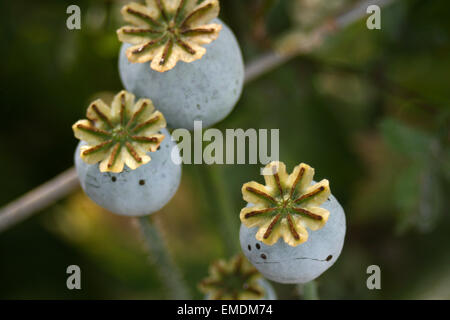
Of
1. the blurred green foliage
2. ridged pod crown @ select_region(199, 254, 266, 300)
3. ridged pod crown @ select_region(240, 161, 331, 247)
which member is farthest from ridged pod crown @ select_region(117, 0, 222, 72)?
the blurred green foliage

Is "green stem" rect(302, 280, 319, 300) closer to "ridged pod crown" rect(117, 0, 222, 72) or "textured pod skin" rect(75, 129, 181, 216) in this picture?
"textured pod skin" rect(75, 129, 181, 216)

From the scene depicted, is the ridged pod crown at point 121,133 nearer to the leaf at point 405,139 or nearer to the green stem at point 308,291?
the green stem at point 308,291

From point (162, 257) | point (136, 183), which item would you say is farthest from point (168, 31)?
point (162, 257)

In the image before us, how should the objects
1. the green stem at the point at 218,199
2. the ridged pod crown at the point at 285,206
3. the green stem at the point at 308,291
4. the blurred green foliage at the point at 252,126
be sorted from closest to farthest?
the ridged pod crown at the point at 285,206, the green stem at the point at 308,291, the green stem at the point at 218,199, the blurred green foliage at the point at 252,126

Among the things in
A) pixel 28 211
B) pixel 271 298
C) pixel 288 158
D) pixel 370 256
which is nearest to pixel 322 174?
pixel 288 158

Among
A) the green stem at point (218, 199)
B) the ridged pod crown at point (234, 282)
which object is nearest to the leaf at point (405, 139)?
the green stem at point (218, 199)

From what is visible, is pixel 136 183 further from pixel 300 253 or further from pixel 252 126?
pixel 252 126
